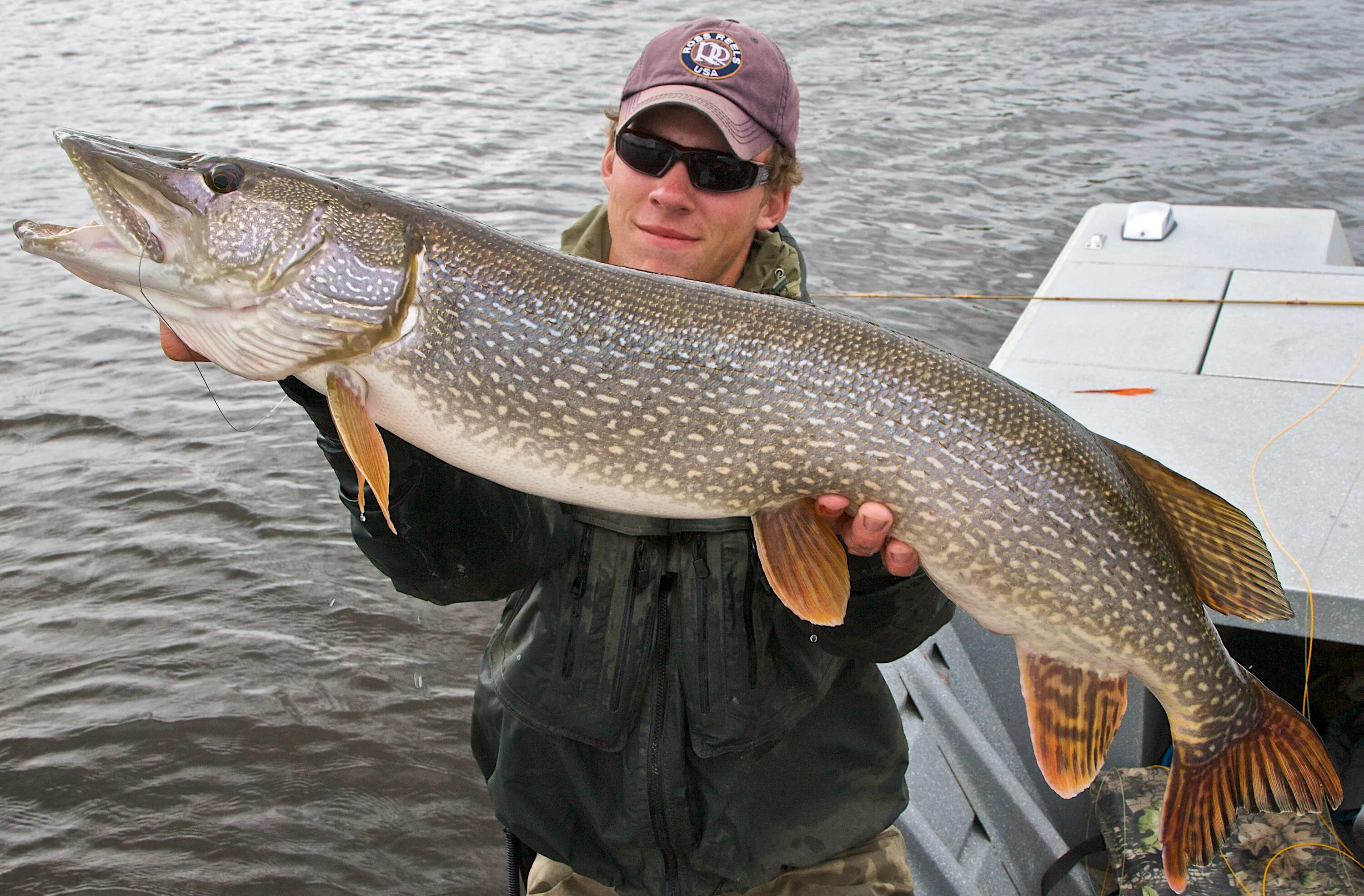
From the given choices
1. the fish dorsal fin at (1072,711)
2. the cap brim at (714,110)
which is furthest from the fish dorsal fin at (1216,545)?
the cap brim at (714,110)

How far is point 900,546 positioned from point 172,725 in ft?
9.65

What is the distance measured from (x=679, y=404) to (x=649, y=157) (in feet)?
2.87

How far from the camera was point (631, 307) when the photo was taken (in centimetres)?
184

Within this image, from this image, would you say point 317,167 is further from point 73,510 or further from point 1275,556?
point 1275,556

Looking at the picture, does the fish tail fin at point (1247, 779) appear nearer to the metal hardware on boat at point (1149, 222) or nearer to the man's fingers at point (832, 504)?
the man's fingers at point (832, 504)

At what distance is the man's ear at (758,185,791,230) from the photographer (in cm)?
262

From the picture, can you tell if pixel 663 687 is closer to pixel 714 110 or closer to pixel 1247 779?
pixel 1247 779

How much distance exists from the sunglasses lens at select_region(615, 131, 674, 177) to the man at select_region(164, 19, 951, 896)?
84cm

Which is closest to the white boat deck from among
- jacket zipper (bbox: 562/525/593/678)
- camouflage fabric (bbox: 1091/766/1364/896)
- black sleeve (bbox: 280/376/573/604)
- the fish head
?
camouflage fabric (bbox: 1091/766/1364/896)

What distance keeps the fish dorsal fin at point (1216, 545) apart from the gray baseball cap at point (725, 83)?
1086 millimetres

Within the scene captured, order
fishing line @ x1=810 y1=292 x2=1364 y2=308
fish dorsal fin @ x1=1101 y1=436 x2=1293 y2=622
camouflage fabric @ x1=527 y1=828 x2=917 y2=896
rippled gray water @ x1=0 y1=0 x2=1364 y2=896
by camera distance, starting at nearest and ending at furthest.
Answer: fish dorsal fin @ x1=1101 y1=436 x2=1293 y2=622
camouflage fabric @ x1=527 y1=828 x2=917 y2=896
rippled gray water @ x1=0 y1=0 x2=1364 y2=896
fishing line @ x1=810 y1=292 x2=1364 y2=308

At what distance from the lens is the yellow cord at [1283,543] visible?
2482mm

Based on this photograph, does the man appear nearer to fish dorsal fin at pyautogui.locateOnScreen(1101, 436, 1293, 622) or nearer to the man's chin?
fish dorsal fin at pyautogui.locateOnScreen(1101, 436, 1293, 622)

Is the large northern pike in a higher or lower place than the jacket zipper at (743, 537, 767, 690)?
higher
